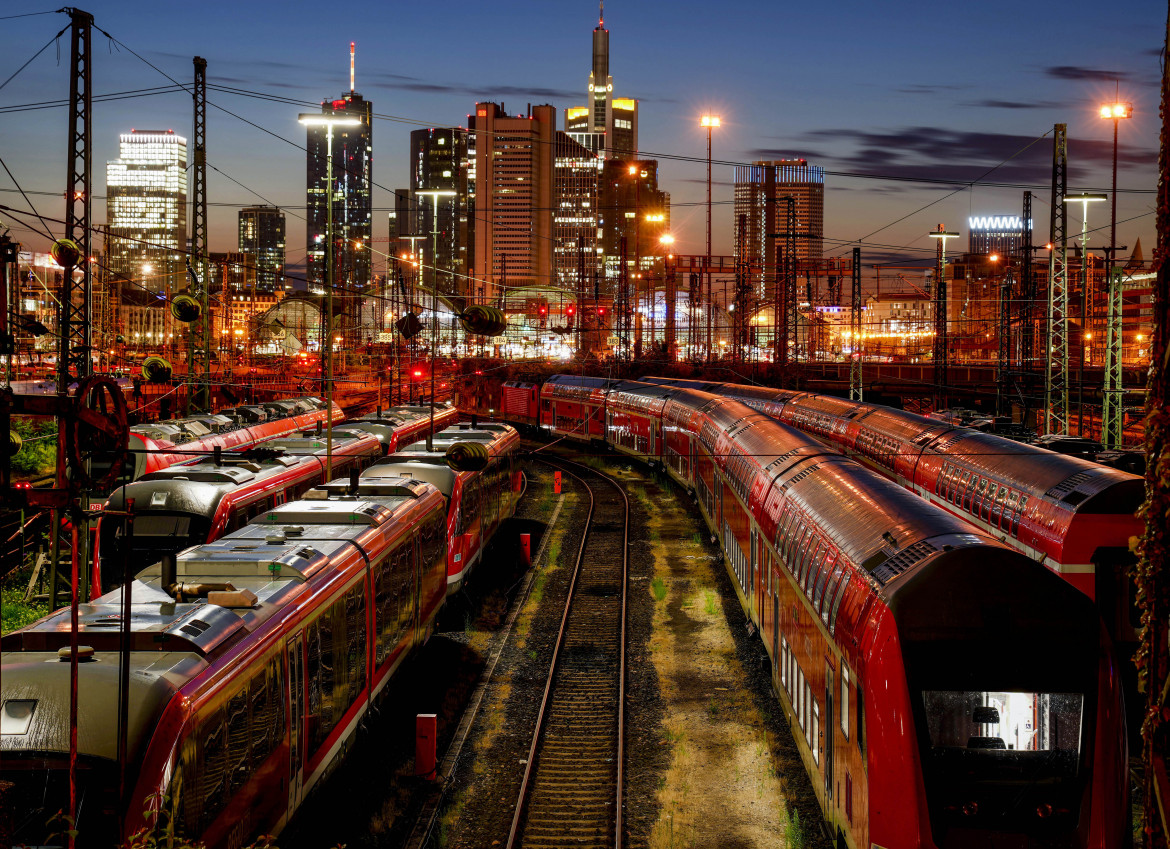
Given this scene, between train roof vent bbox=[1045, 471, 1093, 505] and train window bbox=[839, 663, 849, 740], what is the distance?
564cm

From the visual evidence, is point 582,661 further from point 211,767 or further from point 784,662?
point 211,767

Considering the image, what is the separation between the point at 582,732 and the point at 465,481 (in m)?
7.20

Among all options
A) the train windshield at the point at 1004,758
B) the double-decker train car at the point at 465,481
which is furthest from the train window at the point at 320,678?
the double-decker train car at the point at 465,481

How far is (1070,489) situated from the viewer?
13430mm

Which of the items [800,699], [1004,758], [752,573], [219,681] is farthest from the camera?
[752,573]

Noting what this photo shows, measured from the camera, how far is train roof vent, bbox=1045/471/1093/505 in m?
13.1

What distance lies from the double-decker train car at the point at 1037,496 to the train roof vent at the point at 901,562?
3501mm

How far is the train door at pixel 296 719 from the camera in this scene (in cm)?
955

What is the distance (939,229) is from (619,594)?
2726 centimetres

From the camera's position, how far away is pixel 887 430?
23953 mm

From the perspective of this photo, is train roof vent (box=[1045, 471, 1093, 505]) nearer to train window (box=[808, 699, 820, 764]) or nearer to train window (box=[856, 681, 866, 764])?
train window (box=[808, 699, 820, 764])

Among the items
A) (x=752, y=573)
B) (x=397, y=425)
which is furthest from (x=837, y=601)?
(x=397, y=425)

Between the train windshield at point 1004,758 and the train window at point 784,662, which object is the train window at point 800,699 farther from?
the train windshield at point 1004,758

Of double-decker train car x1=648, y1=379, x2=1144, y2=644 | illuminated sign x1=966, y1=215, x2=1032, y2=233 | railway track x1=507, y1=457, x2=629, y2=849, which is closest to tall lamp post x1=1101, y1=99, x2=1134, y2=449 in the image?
double-decker train car x1=648, y1=379, x2=1144, y2=644
